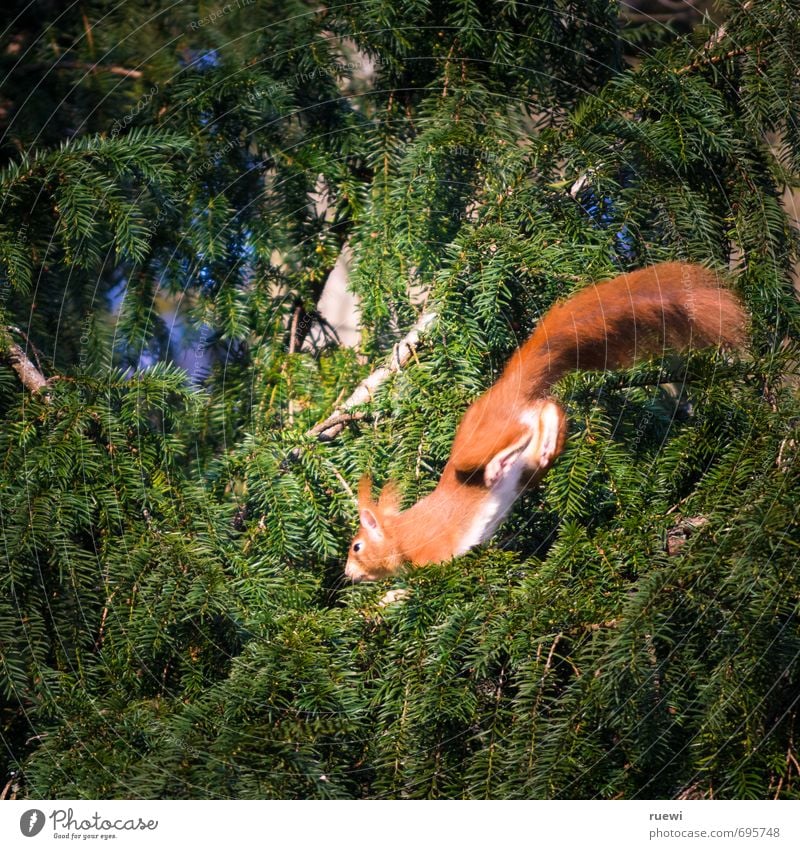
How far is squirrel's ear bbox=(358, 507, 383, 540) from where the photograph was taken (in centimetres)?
55

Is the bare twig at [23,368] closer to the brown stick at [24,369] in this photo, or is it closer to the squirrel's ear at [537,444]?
the brown stick at [24,369]

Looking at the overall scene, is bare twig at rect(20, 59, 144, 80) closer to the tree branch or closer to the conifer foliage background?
the conifer foliage background

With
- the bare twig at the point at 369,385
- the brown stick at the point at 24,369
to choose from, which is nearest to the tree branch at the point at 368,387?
the bare twig at the point at 369,385

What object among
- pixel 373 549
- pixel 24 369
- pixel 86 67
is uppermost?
pixel 86 67

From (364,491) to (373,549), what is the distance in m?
0.04

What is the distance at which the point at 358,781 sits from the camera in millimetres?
511

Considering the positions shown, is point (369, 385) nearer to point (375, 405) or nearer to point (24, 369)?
point (375, 405)

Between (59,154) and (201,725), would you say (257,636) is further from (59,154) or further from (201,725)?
(59,154)

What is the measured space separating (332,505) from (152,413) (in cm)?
14

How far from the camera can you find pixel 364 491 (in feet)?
1.87

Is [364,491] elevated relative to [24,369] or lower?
lower

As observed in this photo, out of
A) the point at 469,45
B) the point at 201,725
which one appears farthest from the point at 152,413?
the point at 469,45

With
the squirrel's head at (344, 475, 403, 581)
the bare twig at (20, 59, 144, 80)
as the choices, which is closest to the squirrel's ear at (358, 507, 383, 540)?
the squirrel's head at (344, 475, 403, 581)

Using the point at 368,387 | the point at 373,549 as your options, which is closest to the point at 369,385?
the point at 368,387
